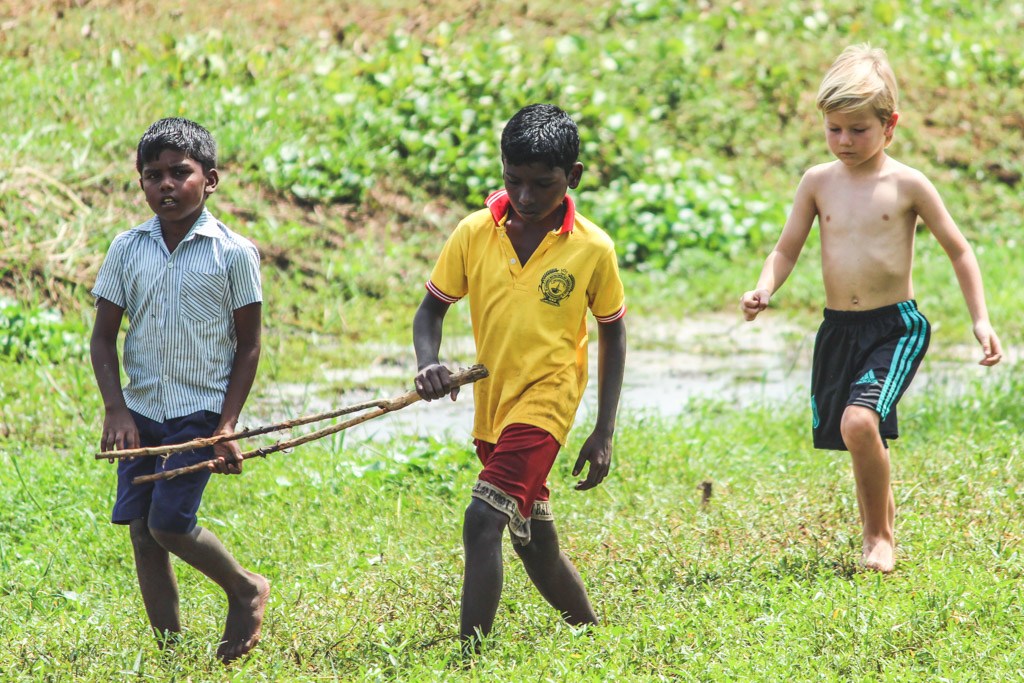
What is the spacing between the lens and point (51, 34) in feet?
33.6

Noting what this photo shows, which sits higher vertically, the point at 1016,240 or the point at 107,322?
the point at 107,322

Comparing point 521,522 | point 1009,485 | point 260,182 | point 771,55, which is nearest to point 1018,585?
point 1009,485

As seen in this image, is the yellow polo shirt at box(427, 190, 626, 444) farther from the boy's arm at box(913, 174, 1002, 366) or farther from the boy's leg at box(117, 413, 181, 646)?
the boy's arm at box(913, 174, 1002, 366)

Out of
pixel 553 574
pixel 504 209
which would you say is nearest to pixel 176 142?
pixel 504 209

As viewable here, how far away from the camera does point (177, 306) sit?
3.75m

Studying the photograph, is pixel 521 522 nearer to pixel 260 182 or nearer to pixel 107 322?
pixel 107 322

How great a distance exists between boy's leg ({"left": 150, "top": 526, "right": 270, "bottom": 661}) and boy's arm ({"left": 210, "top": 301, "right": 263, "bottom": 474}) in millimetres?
234

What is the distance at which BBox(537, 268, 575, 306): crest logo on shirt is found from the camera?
11.8 feet

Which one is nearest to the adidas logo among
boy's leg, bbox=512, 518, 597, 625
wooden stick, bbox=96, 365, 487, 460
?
boy's leg, bbox=512, 518, 597, 625

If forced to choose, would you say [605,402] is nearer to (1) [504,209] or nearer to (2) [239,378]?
(1) [504,209]

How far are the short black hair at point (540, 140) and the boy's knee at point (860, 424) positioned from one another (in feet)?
4.49

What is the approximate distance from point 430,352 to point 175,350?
2.53 feet

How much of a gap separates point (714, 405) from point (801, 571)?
2.38 m

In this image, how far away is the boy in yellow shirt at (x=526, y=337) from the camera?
3.52 m
